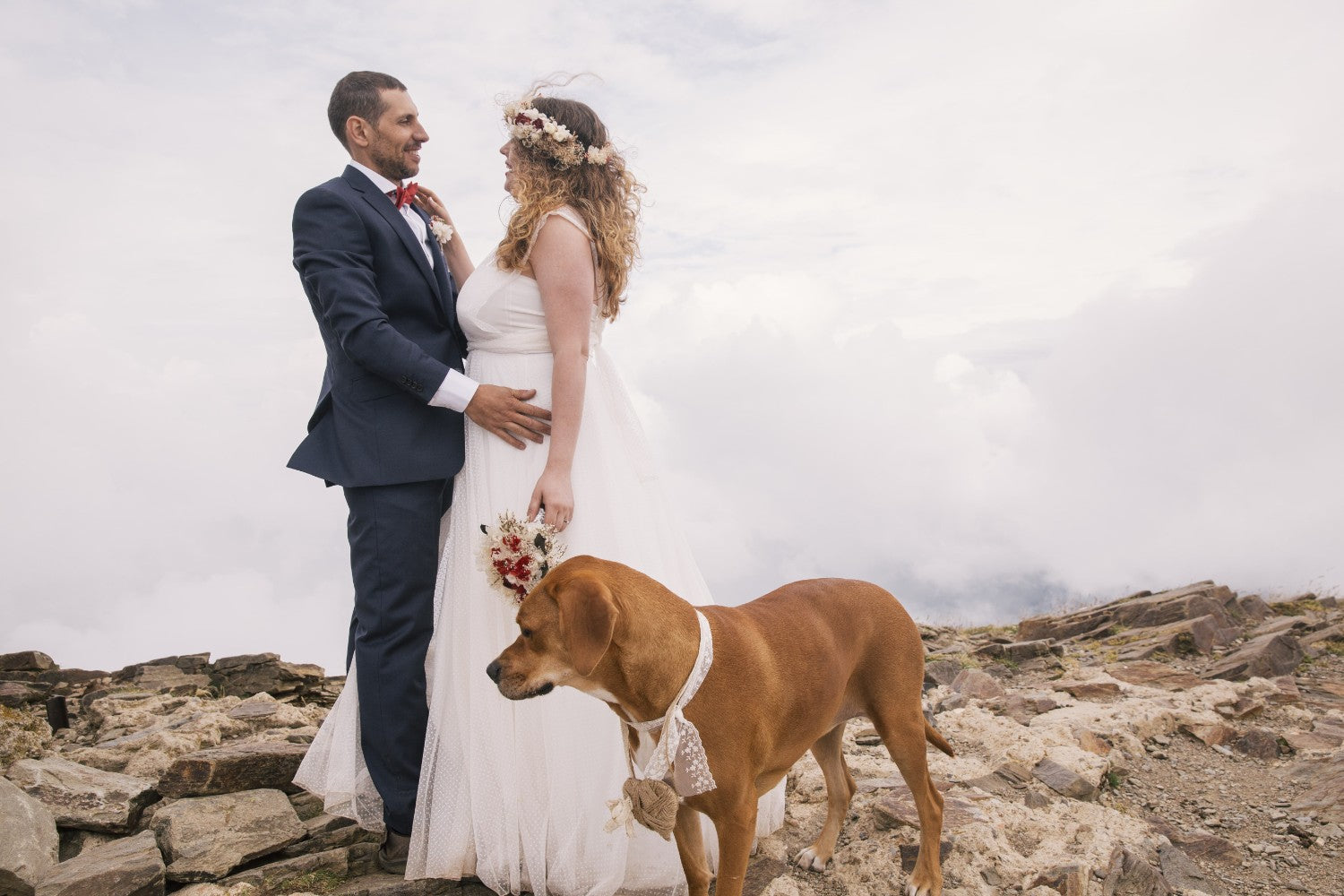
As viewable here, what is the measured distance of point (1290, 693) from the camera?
8602 mm

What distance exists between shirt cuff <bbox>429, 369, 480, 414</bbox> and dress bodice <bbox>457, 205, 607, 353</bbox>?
322 mm

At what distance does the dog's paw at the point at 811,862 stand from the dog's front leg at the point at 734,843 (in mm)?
1385

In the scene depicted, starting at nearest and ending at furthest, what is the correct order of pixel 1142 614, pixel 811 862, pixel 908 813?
pixel 811 862 < pixel 908 813 < pixel 1142 614

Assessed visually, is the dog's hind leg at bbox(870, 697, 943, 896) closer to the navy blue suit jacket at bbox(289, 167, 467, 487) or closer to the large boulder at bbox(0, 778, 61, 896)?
the navy blue suit jacket at bbox(289, 167, 467, 487)

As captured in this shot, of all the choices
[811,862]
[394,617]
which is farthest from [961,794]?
[394,617]

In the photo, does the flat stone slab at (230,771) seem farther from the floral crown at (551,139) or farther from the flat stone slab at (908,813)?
the floral crown at (551,139)

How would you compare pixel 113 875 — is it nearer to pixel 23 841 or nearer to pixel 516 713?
pixel 23 841

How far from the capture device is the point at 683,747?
11.1 feet

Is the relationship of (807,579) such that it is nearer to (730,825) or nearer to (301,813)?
(730,825)

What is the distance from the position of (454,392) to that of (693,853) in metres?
2.20

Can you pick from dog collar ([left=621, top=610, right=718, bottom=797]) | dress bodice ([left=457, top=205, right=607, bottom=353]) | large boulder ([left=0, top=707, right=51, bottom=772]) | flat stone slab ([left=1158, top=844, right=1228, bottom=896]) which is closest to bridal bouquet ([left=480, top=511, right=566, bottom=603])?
dog collar ([left=621, top=610, right=718, bottom=797])

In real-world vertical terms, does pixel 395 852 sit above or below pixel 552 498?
below

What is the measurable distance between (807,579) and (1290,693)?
6735 mm

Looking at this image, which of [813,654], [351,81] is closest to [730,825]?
[813,654]
